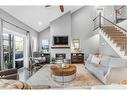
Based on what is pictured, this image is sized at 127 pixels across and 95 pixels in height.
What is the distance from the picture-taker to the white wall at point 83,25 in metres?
10.8

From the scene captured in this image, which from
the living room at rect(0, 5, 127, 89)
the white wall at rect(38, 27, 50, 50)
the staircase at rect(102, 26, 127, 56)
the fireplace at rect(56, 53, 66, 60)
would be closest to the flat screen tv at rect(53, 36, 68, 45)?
the living room at rect(0, 5, 127, 89)

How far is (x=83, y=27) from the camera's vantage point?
35.5ft

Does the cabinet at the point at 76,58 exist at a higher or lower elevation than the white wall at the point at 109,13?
lower

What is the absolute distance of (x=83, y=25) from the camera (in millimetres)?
10828

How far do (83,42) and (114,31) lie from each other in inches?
122

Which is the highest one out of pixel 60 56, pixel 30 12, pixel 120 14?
pixel 120 14

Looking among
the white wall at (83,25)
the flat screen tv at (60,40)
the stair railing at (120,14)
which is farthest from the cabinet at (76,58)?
the stair railing at (120,14)

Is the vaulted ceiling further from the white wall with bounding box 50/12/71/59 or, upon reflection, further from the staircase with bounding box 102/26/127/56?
the staircase with bounding box 102/26/127/56

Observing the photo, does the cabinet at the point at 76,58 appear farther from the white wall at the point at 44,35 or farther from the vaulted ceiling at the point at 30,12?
the vaulted ceiling at the point at 30,12

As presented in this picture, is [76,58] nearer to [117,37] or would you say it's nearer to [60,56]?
[60,56]

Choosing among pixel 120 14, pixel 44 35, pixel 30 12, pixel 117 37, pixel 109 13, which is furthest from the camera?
pixel 44 35

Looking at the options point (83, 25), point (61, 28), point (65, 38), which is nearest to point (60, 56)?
point (65, 38)

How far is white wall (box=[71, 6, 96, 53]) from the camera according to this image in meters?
10.8

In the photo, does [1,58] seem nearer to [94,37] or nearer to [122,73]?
[122,73]
